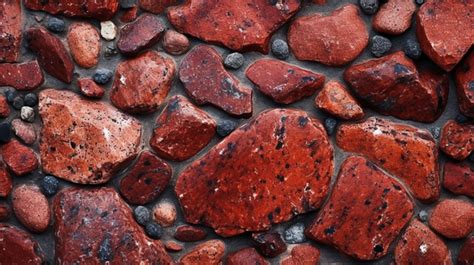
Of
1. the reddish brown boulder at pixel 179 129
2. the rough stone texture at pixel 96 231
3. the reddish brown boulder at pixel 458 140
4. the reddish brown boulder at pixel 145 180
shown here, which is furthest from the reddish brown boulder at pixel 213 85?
the reddish brown boulder at pixel 458 140

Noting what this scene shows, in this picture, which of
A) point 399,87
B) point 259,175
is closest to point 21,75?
point 259,175

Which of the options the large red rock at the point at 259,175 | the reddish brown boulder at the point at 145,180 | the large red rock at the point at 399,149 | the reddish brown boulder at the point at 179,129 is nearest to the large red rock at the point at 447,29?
the large red rock at the point at 399,149

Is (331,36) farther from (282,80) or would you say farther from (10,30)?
(10,30)

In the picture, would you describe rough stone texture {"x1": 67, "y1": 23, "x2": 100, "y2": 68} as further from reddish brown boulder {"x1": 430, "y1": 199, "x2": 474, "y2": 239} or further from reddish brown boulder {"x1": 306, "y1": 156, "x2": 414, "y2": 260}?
reddish brown boulder {"x1": 430, "y1": 199, "x2": 474, "y2": 239}

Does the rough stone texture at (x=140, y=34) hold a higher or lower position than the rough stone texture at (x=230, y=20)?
lower

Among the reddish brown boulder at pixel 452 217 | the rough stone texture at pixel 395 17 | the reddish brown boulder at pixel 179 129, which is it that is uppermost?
the rough stone texture at pixel 395 17

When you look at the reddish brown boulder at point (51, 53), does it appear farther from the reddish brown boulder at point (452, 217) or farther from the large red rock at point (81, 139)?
the reddish brown boulder at point (452, 217)

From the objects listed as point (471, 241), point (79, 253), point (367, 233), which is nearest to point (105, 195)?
point (79, 253)
